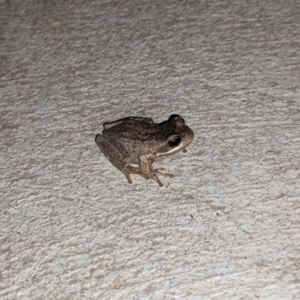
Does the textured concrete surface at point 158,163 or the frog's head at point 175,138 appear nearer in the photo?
the textured concrete surface at point 158,163

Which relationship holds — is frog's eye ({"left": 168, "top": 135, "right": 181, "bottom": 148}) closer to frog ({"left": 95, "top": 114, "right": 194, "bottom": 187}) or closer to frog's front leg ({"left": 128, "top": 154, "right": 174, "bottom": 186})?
frog ({"left": 95, "top": 114, "right": 194, "bottom": 187})

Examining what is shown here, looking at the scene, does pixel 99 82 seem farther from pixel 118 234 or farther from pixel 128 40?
pixel 118 234

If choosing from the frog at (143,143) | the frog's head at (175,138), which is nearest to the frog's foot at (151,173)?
the frog at (143,143)

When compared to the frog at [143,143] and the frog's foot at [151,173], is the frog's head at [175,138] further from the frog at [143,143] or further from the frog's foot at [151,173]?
the frog's foot at [151,173]

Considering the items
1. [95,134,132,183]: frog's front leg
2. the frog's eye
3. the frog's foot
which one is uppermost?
the frog's eye

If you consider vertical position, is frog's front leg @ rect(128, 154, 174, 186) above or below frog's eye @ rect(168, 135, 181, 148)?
below

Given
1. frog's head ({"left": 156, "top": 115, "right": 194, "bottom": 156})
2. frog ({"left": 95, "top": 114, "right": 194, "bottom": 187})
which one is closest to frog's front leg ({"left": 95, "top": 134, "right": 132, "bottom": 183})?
frog ({"left": 95, "top": 114, "right": 194, "bottom": 187})

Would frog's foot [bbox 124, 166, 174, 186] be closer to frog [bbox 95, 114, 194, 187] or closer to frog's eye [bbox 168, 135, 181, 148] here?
frog [bbox 95, 114, 194, 187]

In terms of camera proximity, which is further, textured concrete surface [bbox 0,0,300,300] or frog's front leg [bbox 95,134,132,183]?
frog's front leg [bbox 95,134,132,183]
